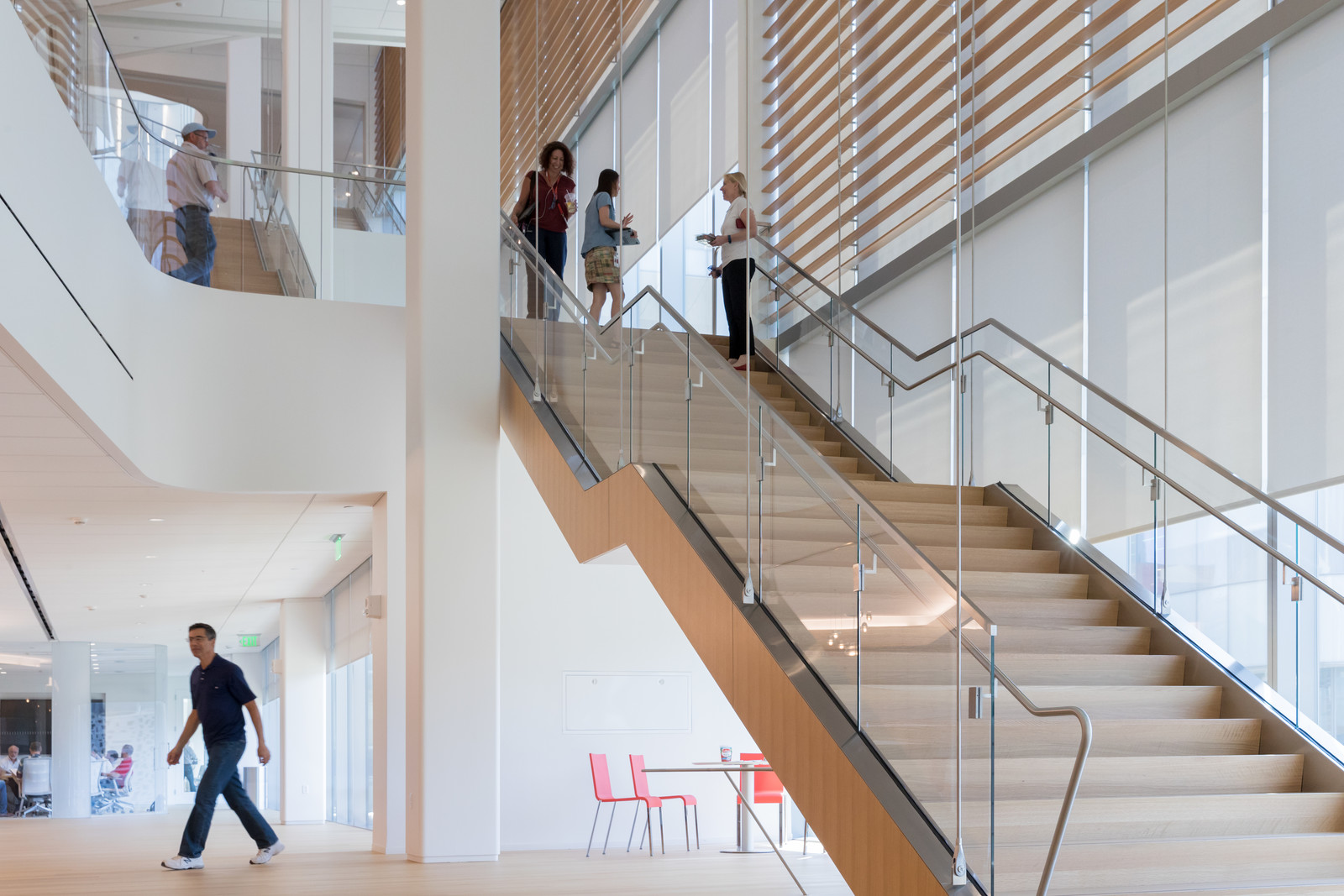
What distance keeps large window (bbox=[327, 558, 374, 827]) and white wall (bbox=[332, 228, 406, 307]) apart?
13.6 feet

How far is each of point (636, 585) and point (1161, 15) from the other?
627cm

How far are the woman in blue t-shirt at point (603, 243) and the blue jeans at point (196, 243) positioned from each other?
9.36ft

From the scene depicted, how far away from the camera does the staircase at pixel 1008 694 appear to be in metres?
4.45

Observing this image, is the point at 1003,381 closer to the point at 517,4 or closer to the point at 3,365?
the point at 3,365

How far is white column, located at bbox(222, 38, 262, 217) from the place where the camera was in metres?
18.5

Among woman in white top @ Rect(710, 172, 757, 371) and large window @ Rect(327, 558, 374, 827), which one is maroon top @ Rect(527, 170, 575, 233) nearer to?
woman in white top @ Rect(710, 172, 757, 371)

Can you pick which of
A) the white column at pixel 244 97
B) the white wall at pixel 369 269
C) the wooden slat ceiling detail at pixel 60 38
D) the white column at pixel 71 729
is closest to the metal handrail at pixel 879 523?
the wooden slat ceiling detail at pixel 60 38

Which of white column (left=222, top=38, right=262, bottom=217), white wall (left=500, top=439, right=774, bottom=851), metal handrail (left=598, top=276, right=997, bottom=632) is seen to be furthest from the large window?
metal handrail (left=598, top=276, right=997, bottom=632)

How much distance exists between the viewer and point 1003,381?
7898mm

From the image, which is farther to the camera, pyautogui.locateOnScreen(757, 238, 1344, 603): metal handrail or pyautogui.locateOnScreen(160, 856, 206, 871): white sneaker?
pyautogui.locateOnScreen(160, 856, 206, 871): white sneaker

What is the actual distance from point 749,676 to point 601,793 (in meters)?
4.76

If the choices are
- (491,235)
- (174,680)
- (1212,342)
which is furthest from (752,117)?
(174,680)

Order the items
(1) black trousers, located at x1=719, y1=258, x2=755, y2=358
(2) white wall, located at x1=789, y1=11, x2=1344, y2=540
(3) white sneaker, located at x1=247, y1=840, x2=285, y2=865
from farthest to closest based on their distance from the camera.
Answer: (1) black trousers, located at x1=719, y1=258, x2=755, y2=358
(3) white sneaker, located at x1=247, y1=840, x2=285, y2=865
(2) white wall, located at x1=789, y1=11, x2=1344, y2=540

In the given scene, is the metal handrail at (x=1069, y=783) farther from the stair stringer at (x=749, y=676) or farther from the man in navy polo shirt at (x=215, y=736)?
the man in navy polo shirt at (x=215, y=736)
